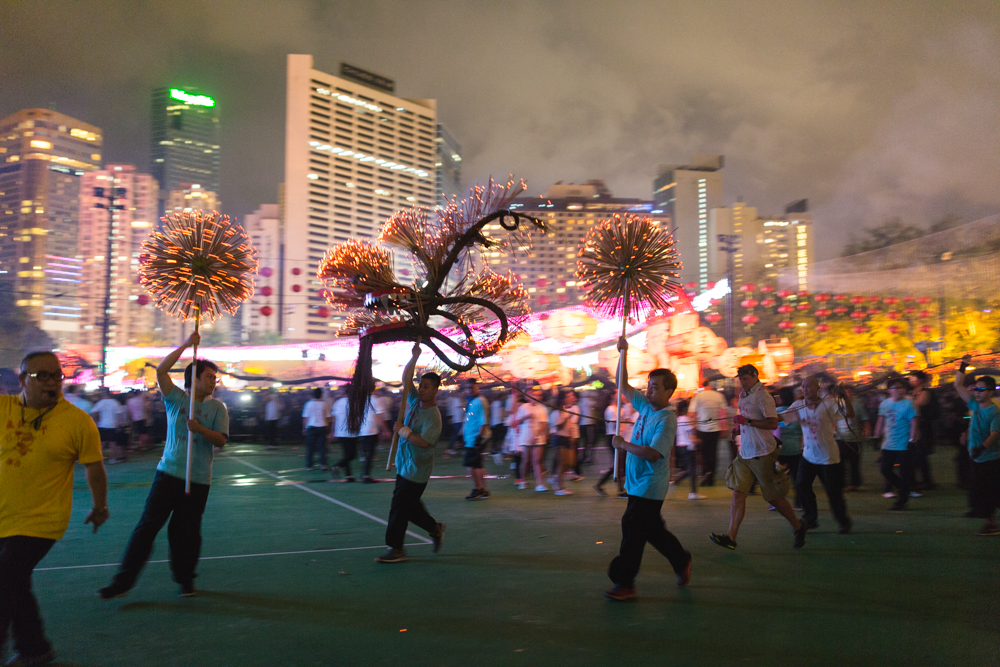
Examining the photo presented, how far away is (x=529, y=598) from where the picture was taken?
521 centimetres

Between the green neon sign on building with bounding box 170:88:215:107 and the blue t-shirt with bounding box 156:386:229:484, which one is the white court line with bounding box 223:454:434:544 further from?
the green neon sign on building with bounding box 170:88:215:107

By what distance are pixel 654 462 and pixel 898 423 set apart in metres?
6.09

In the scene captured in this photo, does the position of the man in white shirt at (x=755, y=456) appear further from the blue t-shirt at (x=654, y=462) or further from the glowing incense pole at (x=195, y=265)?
the glowing incense pole at (x=195, y=265)

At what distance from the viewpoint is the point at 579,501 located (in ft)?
33.9

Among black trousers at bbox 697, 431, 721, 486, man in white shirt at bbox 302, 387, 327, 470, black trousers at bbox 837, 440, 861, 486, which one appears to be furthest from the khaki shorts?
man in white shirt at bbox 302, 387, 327, 470

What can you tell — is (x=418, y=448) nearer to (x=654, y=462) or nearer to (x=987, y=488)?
(x=654, y=462)

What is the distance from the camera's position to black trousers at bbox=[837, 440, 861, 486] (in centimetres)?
998

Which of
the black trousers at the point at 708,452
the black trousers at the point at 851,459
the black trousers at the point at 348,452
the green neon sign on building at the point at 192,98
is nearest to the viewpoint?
the black trousers at the point at 851,459

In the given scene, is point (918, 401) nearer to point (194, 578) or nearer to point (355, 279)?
point (355, 279)

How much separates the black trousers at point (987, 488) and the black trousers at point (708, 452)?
386 cm

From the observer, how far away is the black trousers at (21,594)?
361cm

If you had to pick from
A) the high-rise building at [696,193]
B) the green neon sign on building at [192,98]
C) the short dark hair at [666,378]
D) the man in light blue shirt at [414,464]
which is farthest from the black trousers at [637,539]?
the high-rise building at [696,193]

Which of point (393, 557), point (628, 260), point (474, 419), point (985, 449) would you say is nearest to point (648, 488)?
point (628, 260)

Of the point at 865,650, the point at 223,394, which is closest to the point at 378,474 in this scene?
the point at 865,650
